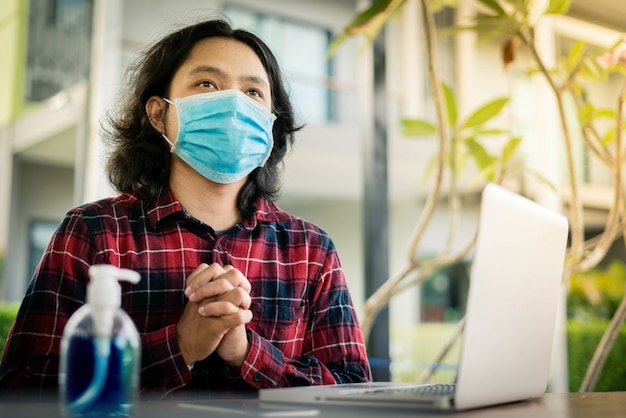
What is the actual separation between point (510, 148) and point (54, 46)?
3.61 meters

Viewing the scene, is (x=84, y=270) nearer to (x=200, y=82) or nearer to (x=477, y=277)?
(x=200, y=82)

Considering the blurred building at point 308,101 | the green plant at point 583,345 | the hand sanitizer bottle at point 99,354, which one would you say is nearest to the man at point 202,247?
the hand sanitizer bottle at point 99,354

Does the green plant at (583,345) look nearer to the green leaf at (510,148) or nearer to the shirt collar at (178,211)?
the green leaf at (510,148)

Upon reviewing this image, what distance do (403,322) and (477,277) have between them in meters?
7.26

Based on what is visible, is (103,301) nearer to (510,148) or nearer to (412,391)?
(412,391)

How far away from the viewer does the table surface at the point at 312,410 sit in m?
0.72

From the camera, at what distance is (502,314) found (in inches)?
32.2

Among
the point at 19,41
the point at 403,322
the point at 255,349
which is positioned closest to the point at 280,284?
the point at 255,349

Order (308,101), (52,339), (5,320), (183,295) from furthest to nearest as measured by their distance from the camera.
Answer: (308,101) < (5,320) < (183,295) < (52,339)

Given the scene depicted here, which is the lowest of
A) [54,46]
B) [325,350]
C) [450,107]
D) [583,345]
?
[583,345]

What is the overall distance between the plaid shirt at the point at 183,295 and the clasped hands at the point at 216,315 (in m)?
0.02

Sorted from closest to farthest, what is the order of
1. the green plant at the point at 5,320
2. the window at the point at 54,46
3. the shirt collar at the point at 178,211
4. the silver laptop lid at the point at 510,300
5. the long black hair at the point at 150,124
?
the silver laptop lid at the point at 510,300 → the shirt collar at the point at 178,211 → the long black hair at the point at 150,124 → the green plant at the point at 5,320 → the window at the point at 54,46

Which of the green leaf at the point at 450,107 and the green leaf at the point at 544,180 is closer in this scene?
the green leaf at the point at 544,180

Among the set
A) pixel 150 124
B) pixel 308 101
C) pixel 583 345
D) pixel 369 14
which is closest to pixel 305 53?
pixel 308 101
